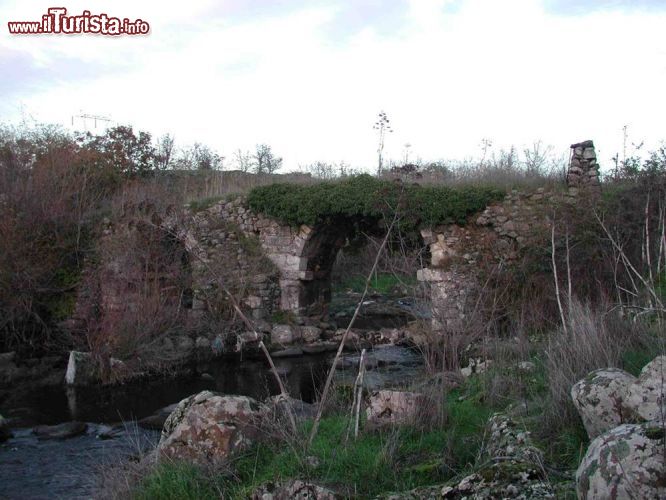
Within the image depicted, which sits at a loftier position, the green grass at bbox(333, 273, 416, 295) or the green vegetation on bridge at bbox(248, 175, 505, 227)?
the green vegetation on bridge at bbox(248, 175, 505, 227)

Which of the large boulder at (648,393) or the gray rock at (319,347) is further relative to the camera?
the gray rock at (319,347)

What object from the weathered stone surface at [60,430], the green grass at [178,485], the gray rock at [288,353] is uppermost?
the green grass at [178,485]

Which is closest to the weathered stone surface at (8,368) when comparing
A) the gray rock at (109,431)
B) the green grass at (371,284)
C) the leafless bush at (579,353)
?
the gray rock at (109,431)

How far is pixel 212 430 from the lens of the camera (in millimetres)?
4730

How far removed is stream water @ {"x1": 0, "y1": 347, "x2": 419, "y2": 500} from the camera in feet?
20.4

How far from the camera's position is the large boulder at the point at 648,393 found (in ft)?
10.2

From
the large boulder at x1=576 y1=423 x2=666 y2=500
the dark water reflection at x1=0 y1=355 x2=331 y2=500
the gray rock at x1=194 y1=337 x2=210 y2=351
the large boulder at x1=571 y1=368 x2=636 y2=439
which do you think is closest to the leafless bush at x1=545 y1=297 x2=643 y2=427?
the large boulder at x1=571 y1=368 x2=636 y2=439

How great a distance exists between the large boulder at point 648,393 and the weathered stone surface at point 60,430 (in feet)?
22.0

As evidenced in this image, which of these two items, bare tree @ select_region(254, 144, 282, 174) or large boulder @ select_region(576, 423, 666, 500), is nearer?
large boulder @ select_region(576, 423, 666, 500)

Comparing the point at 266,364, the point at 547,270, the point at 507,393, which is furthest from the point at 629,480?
the point at 266,364

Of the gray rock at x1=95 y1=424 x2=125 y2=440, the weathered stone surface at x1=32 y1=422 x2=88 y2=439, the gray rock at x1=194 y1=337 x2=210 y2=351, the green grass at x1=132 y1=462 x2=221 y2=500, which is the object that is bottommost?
the gray rock at x1=95 y1=424 x2=125 y2=440

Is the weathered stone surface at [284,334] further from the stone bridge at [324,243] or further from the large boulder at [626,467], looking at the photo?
the large boulder at [626,467]

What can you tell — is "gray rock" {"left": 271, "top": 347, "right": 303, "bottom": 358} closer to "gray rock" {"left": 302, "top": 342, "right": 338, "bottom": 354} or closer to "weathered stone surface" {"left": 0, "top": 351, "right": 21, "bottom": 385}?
"gray rock" {"left": 302, "top": 342, "right": 338, "bottom": 354}

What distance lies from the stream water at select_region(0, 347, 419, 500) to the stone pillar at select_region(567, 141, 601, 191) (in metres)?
4.11
